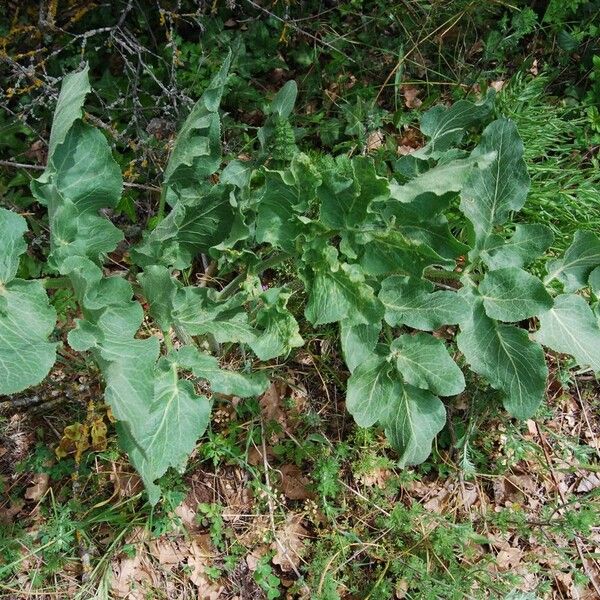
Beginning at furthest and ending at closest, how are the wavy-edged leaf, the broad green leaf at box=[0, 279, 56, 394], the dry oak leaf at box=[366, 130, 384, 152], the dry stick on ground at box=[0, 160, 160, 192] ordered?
1. the dry oak leaf at box=[366, 130, 384, 152]
2. the dry stick on ground at box=[0, 160, 160, 192]
3. the wavy-edged leaf
4. the broad green leaf at box=[0, 279, 56, 394]

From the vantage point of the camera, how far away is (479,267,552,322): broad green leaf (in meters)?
2.40

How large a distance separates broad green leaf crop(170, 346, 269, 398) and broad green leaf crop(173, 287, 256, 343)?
9 centimetres

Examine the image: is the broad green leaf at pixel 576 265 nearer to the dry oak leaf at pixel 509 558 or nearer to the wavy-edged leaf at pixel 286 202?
the wavy-edged leaf at pixel 286 202

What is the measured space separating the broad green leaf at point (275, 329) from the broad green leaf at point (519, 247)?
0.76m

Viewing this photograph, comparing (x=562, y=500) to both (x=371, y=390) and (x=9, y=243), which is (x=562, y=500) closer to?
(x=371, y=390)

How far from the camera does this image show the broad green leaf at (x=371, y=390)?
8.42 ft

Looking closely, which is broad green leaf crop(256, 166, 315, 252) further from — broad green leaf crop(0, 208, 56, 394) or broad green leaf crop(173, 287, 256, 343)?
broad green leaf crop(0, 208, 56, 394)

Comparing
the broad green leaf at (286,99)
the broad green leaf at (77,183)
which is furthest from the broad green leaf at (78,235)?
the broad green leaf at (286,99)

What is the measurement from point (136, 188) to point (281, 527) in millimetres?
Result: 1807

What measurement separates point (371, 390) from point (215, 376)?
598mm

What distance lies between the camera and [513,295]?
7.98 ft

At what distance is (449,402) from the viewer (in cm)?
335

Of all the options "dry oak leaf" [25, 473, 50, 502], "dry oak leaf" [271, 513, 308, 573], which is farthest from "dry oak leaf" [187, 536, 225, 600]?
"dry oak leaf" [25, 473, 50, 502]

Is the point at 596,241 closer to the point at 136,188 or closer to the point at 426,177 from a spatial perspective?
the point at 426,177
